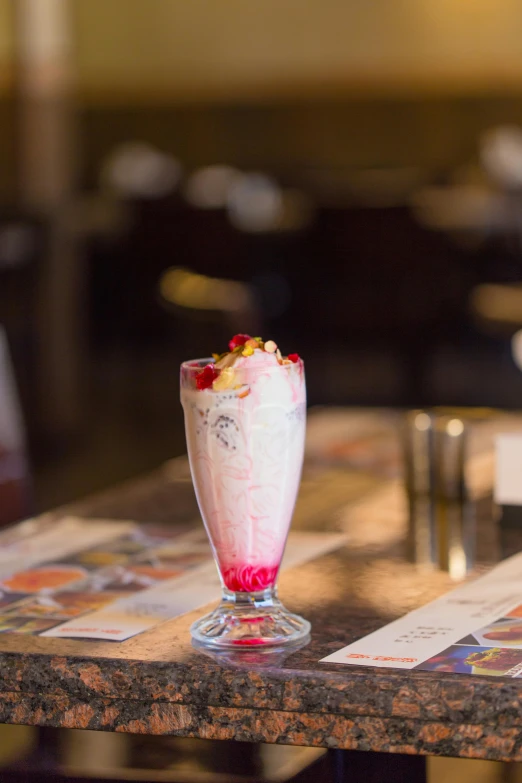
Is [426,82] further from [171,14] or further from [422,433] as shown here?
[422,433]

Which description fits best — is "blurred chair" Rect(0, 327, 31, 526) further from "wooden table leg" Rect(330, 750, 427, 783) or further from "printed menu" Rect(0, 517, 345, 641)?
"wooden table leg" Rect(330, 750, 427, 783)

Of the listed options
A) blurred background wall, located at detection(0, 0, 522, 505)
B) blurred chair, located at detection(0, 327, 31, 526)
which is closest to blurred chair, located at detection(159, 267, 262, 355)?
blurred background wall, located at detection(0, 0, 522, 505)

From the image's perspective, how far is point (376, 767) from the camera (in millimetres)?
948

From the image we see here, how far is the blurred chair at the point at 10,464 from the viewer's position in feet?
6.17

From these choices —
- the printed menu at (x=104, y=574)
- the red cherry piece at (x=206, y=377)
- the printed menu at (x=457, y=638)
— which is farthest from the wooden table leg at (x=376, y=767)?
the red cherry piece at (x=206, y=377)

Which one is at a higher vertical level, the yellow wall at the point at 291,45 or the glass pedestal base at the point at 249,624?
the yellow wall at the point at 291,45

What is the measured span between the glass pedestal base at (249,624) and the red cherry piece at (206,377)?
0.55 feet

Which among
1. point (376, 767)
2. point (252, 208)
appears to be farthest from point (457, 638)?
point (252, 208)

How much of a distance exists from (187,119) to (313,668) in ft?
30.1

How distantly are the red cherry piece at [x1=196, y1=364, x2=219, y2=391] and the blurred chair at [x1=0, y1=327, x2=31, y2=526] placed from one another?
3.21ft

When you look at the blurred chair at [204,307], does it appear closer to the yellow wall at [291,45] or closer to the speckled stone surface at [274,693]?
the speckled stone surface at [274,693]

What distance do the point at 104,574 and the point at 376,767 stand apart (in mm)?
371

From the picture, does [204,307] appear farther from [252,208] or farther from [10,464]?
[252,208]

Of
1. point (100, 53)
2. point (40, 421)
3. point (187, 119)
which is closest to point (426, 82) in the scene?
point (187, 119)
